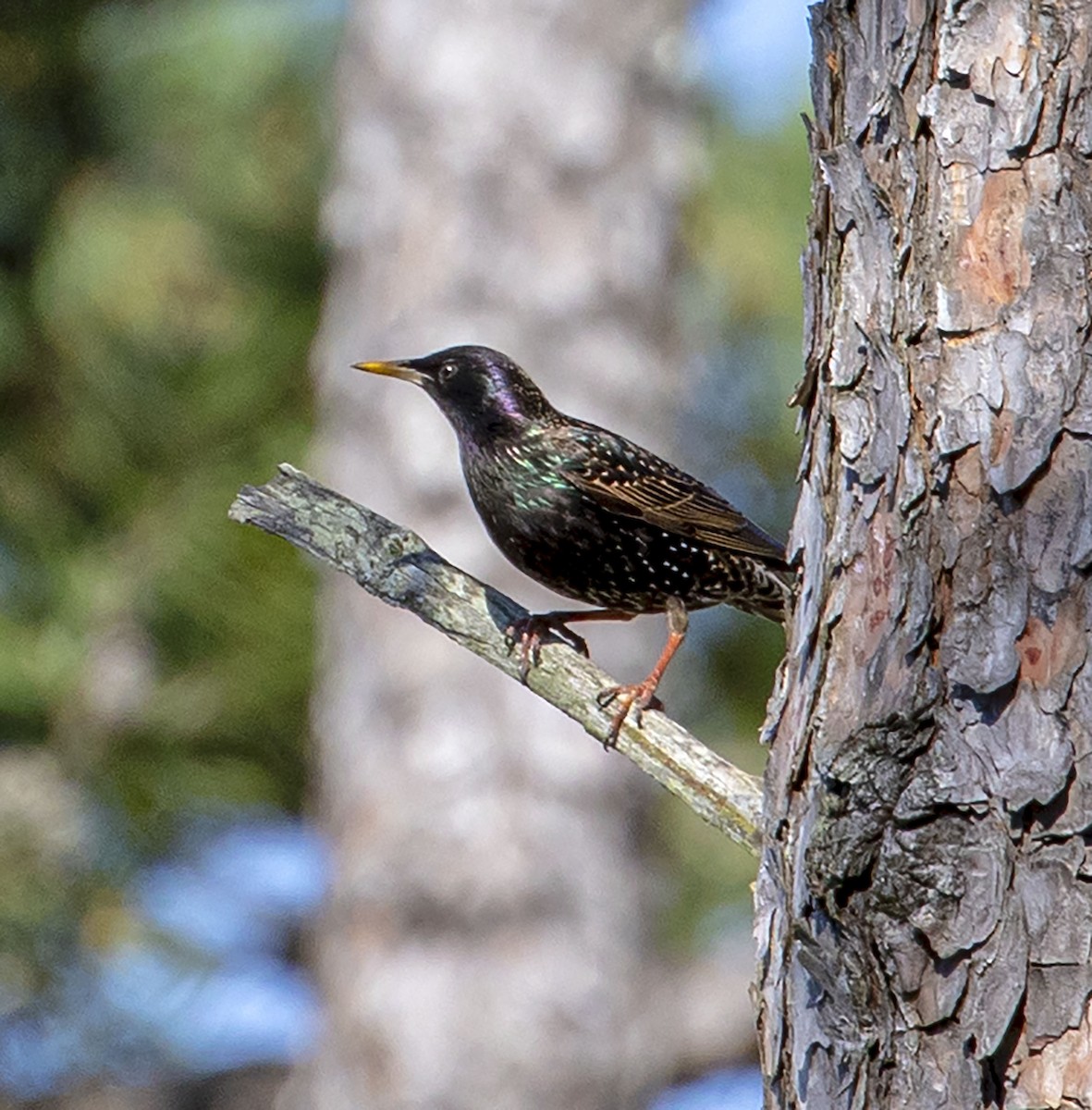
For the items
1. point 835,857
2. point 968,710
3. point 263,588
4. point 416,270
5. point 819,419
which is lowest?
point 835,857

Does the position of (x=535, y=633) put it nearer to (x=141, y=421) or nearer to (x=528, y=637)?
(x=528, y=637)

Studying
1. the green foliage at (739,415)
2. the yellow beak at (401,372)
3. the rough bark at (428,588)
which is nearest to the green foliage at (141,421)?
the green foliage at (739,415)

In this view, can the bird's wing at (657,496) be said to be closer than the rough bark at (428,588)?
No

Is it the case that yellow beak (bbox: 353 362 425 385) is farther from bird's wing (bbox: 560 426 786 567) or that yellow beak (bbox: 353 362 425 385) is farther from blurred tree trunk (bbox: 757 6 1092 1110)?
blurred tree trunk (bbox: 757 6 1092 1110)

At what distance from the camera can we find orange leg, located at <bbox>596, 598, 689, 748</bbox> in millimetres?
2756

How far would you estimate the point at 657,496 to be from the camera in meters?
4.18

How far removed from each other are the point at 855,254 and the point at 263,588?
4578mm

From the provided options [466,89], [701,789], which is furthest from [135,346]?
[701,789]

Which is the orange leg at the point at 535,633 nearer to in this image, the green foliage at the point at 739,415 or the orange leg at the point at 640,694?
the orange leg at the point at 640,694

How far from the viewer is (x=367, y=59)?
614cm

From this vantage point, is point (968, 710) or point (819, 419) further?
point (819, 419)

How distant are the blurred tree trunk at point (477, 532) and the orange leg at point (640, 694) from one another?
1361 mm

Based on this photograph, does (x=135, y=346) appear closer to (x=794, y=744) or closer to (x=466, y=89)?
(x=466, y=89)

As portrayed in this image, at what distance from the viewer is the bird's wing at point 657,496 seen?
4.06 meters
